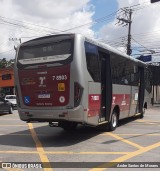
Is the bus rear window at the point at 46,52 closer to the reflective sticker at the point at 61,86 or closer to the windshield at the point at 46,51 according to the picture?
the windshield at the point at 46,51

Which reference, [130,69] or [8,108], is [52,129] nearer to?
[130,69]

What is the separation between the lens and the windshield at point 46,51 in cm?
1148

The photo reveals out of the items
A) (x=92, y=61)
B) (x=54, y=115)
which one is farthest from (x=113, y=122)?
(x=54, y=115)

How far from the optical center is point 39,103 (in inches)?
468

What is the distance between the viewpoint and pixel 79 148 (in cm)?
1066

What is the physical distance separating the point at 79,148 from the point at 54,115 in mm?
1400

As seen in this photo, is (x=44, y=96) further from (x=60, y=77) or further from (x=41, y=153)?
(x=41, y=153)

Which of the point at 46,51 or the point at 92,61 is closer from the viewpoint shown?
the point at 46,51

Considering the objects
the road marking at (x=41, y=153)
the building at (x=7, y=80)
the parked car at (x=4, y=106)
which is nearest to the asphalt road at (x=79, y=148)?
the road marking at (x=41, y=153)

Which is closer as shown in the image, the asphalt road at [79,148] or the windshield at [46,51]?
the asphalt road at [79,148]

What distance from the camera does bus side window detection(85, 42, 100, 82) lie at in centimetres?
1182

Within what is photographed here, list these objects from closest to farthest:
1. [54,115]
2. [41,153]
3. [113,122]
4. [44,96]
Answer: [41,153] → [54,115] → [44,96] → [113,122]

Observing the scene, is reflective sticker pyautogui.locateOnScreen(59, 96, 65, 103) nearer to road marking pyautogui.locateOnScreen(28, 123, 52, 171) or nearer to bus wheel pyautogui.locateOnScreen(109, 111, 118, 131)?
road marking pyautogui.locateOnScreen(28, 123, 52, 171)

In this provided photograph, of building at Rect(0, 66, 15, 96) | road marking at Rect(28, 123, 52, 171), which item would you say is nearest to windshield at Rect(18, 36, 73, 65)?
road marking at Rect(28, 123, 52, 171)
